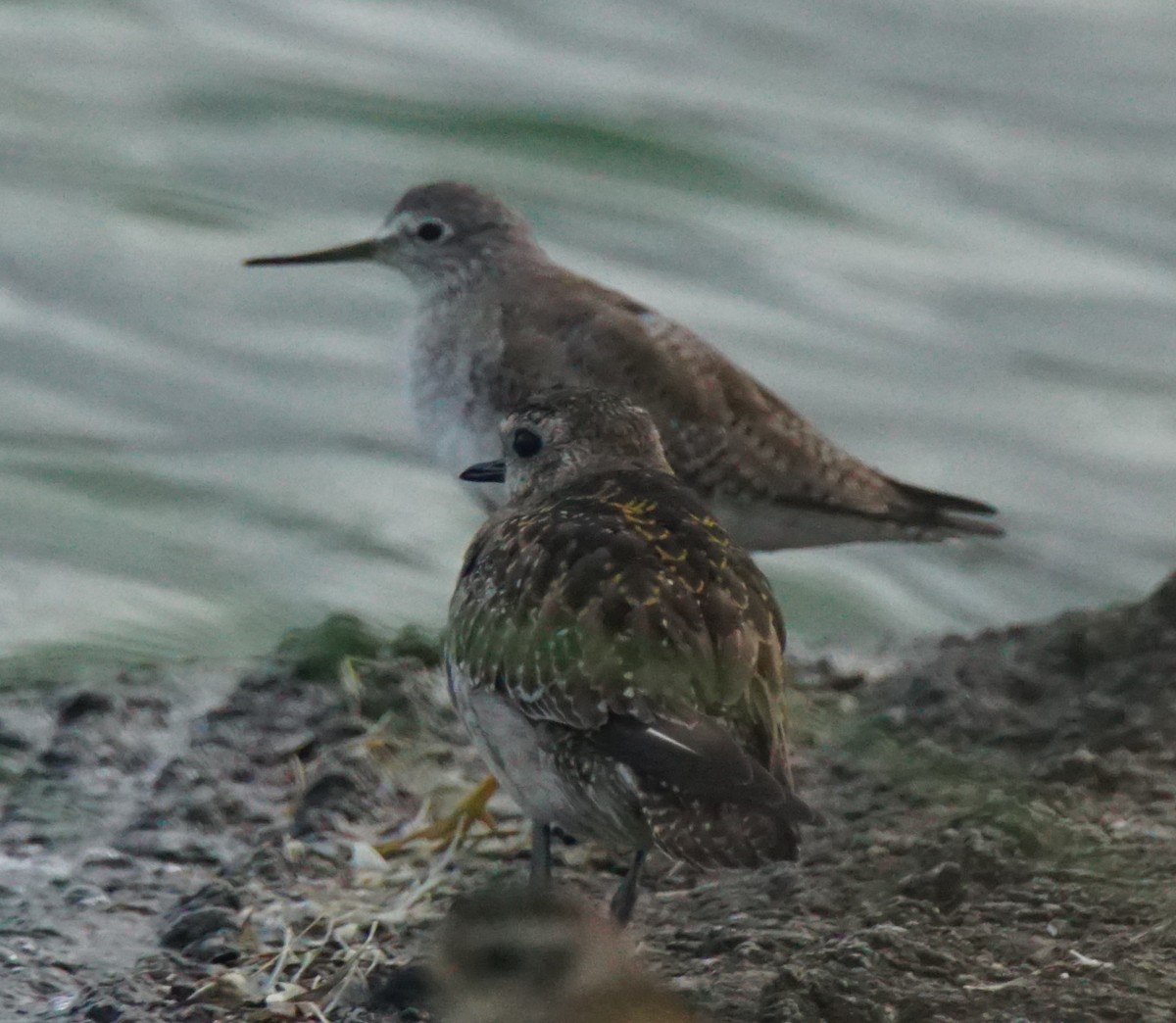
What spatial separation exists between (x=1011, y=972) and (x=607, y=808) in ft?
2.92

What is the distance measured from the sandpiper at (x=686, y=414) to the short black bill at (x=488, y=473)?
1.08m

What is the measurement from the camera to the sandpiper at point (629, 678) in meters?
4.53

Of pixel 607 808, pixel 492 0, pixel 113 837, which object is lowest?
pixel 113 837

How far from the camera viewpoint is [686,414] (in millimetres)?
7449

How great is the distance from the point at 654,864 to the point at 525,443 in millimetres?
1150

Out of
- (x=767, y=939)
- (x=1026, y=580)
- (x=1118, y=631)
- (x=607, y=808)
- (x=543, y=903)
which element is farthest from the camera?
(x=1026, y=580)

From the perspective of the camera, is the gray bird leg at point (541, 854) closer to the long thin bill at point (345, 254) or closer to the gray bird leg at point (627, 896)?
the gray bird leg at point (627, 896)

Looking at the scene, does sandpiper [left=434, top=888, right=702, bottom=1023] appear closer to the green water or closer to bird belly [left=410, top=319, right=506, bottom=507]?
bird belly [left=410, top=319, right=506, bottom=507]

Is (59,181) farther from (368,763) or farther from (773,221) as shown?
(368,763)

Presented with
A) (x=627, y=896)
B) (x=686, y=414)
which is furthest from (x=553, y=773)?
(x=686, y=414)

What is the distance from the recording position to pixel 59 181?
37.8 ft

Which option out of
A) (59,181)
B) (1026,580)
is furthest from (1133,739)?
(59,181)

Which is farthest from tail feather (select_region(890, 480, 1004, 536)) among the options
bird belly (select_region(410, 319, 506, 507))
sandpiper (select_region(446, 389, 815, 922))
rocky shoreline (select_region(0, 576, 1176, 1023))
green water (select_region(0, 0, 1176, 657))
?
sandpiper (select_region(446, 389, 815, 922))

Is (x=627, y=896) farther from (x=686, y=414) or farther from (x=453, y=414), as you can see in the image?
(x=453, y=414)
